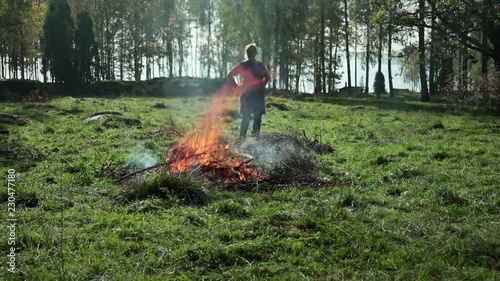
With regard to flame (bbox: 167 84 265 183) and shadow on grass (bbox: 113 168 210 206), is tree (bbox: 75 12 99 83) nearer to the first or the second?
flame (bbox: 167 84 265 183)

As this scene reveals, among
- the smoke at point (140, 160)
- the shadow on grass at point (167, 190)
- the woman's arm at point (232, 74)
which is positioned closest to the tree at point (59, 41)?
the woman's arm at point (232, 74)

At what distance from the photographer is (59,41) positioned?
145ft

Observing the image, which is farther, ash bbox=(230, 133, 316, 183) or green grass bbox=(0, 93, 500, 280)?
ash bbox=(230, 133, 316, 183)

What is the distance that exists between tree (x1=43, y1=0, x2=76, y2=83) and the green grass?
3893 cm

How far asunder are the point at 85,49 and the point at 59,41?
2997 millimetres

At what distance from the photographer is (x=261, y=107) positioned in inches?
399

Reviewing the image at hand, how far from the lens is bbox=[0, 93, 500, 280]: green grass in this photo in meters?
3.63

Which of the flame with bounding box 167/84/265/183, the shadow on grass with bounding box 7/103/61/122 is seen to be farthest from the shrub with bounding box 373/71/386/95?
the flame with bounding box 167/84/265/183

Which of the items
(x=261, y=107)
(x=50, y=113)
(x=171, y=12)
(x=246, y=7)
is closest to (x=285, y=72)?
(x=246, y=7)

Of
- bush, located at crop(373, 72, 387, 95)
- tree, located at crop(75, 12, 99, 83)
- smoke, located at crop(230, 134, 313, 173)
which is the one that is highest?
tree, located at crop(75, 12, 99, 83)

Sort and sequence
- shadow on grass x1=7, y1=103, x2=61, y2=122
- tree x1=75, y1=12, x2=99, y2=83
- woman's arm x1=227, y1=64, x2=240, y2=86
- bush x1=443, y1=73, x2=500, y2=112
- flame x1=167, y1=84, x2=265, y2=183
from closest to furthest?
flame x1=167, y1=84, x2=265, y2=183
woman's arm x1=227, y1=64, x2=240, y2=86
shadow on grass x1=7, y1=103, x2=61, y2=122
bush x1=443, y1=73, x2=500, y2=112
tree x1=75, y1=12, x2=99, y2=83

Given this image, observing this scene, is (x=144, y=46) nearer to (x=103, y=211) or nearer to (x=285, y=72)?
(x=285, y=72)

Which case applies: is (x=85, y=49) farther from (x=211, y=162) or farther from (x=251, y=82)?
(x=211, y=162)

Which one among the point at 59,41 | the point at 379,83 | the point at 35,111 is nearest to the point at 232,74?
the point at 35,111
